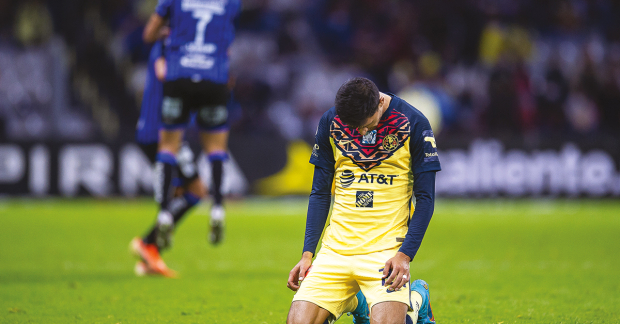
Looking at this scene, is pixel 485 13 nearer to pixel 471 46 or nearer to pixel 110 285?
pixel 471 46

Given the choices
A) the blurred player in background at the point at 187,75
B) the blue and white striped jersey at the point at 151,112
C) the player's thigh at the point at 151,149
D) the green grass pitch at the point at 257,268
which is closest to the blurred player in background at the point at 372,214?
the green grass pitch at the point at 257,268

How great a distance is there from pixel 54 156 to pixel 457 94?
840 centimetres

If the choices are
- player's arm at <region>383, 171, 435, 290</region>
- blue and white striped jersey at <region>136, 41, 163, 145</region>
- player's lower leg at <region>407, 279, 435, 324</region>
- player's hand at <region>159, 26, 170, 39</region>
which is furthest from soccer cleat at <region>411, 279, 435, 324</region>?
blue and white striped jersey at <region>136, 41, 163, 145</region>

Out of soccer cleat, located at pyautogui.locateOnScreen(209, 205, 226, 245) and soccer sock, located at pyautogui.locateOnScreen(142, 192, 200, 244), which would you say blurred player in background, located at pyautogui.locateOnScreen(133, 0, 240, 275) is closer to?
soccer cleat, located at pyautogui.locateOnScreen(209, 205, 226, 245)

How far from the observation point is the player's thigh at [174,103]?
6.22 metres

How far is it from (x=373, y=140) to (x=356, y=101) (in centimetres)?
39

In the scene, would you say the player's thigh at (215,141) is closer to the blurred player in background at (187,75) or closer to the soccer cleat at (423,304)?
the blurred player in background at (187,75)

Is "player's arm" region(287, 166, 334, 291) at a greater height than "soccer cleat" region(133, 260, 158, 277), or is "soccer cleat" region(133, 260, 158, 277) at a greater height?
"player's arm" region(287, 166, 334, 291)

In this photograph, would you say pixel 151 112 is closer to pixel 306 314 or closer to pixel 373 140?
pixel 373 140

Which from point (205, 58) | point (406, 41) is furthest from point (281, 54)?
point (205, 58)

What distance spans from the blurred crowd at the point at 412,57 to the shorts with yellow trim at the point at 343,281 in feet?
36.5

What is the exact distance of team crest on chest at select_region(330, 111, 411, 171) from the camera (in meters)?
3.71

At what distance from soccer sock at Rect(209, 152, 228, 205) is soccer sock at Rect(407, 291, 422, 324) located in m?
2.87

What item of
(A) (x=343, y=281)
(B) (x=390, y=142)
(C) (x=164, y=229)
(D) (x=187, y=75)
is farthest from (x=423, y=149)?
(D) (x=187, y=75)
